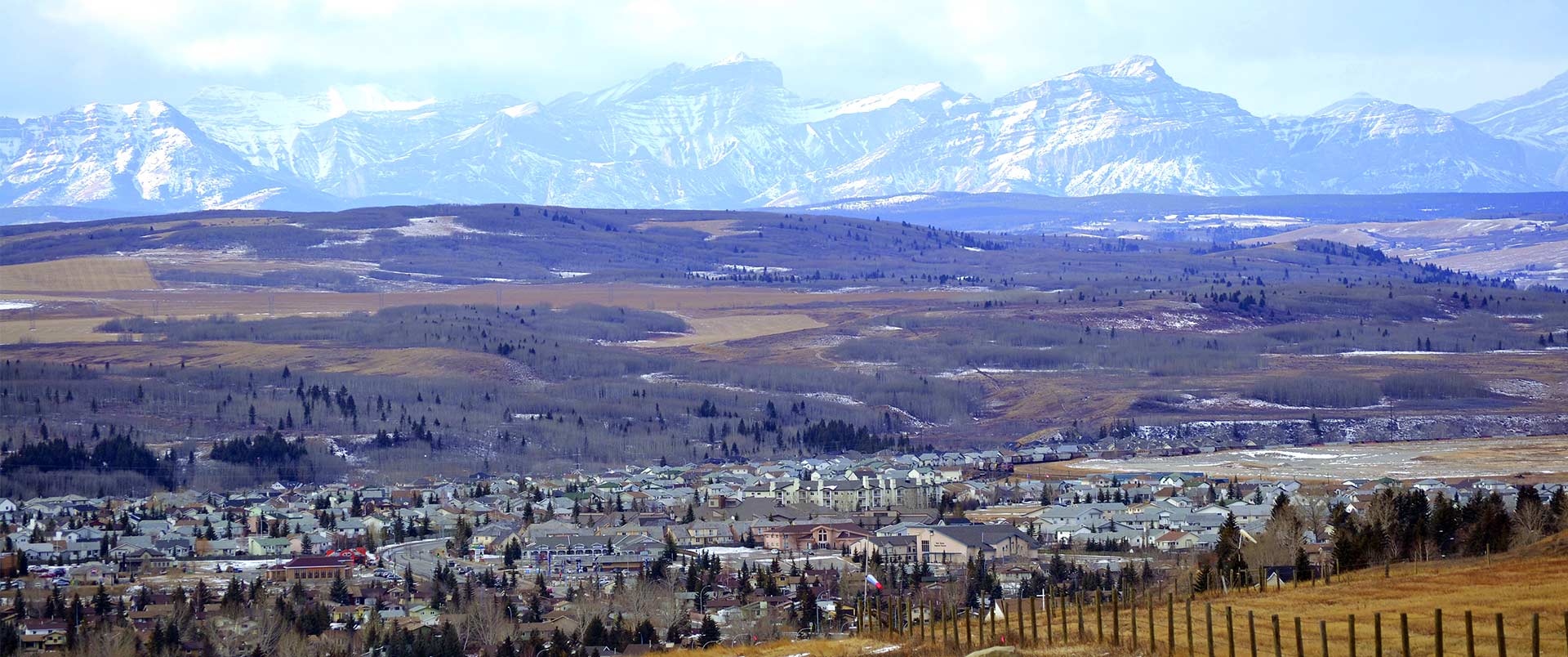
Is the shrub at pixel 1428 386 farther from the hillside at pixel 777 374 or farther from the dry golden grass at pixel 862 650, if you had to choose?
the dry golden grass at pixel 862 650

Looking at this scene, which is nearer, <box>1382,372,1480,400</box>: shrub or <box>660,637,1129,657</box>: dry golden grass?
<box>660,637,1129,657</box>: dry golden grass

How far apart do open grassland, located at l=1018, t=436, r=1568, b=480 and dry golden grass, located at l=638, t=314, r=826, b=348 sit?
216ft

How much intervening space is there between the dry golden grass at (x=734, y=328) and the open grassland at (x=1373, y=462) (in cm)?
6585

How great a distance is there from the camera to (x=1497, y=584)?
33.7 metres

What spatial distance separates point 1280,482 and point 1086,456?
80.3 ft

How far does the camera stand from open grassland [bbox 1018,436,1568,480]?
95938 mm

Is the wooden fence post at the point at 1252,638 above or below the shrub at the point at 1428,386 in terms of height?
above

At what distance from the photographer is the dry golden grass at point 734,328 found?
572ft

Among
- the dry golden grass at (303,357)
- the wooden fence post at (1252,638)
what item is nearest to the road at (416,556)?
the wooden fence post at (1252,638)

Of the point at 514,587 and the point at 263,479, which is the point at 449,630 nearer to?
the point at 514,587

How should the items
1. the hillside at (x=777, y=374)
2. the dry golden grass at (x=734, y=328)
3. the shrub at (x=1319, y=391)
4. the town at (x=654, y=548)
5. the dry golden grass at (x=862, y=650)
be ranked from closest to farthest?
the dry golden grass at (x=862, y=650), the town at (x=654, y=548), the hillside at (x=777, y=374), the shrub at (x=1319, y=391), the dry golden grass at (x=734, y=328)

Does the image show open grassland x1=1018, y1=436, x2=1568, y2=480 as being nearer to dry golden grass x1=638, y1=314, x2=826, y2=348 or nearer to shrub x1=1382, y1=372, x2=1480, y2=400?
shrub x1=1382, y1=372, x2=1480, y2=400

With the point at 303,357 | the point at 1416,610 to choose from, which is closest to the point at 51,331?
the point at 303,357

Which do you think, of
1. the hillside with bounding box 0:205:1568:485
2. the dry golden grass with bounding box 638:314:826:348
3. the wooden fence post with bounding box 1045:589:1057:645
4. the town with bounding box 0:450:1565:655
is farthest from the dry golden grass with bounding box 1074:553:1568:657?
the dry golden grass with bounding box 638:314:826:348
